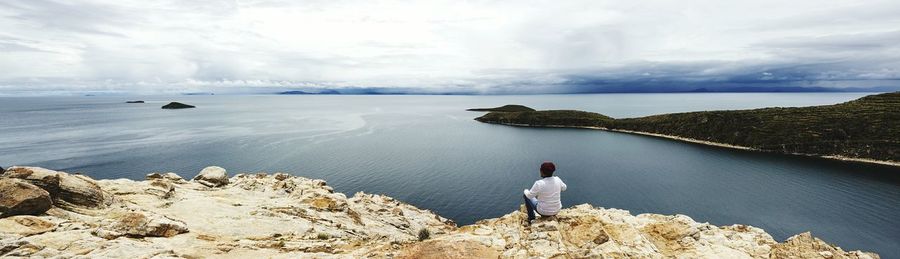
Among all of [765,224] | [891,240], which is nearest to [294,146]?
[765,224]

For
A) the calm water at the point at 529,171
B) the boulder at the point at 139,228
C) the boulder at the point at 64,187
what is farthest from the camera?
the calm water at the point at 529,171

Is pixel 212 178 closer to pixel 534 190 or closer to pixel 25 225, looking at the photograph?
pixel 25 225

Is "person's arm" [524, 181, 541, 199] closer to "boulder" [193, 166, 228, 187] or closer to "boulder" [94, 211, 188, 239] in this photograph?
"boulder" [94, 211, 188, 239]

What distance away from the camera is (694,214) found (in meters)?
55.8

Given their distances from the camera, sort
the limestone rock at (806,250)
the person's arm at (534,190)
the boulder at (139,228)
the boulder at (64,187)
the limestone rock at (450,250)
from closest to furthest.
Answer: the limestone rock at (450,250)
the limestone rock at (806,250)
the boulder at (139,228)
the person's arm at (534,190)
the boulder at (64,187)

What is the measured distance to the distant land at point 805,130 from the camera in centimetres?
11100

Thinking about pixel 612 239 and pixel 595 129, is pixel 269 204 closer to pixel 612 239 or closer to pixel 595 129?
pixel 612 239

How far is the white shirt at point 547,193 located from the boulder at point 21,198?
878 inches

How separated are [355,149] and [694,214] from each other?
275 feet

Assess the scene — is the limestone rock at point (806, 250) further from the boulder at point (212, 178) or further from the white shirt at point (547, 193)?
the boulder at point (212, 178)

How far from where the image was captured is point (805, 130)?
435 ft

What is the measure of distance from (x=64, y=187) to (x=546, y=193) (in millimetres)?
24709

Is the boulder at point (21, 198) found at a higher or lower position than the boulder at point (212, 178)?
higher

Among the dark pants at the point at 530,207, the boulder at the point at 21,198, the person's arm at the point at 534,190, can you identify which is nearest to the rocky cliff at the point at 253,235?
the boulder at the point at 21,198
